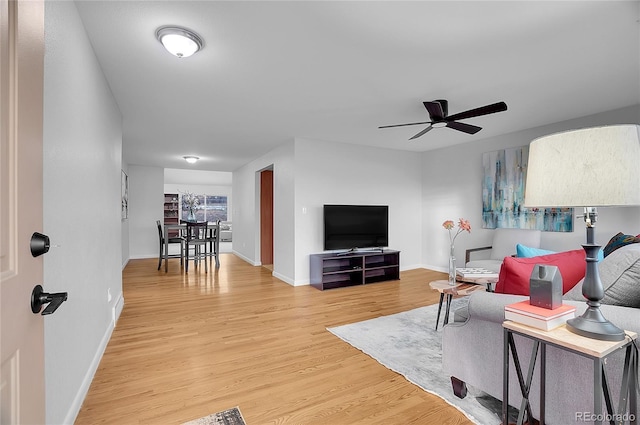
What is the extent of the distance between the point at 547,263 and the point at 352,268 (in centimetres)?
355

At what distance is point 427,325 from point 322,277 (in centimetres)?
194

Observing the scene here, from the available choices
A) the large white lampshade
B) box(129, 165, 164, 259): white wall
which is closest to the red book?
the large white lampshade

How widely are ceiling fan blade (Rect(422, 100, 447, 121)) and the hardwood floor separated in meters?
2.25

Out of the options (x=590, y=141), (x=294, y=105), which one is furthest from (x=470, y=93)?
(x=590, y=141)

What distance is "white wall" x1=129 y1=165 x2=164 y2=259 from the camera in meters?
7.69

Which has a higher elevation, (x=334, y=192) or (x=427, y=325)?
(x=334, y=192)

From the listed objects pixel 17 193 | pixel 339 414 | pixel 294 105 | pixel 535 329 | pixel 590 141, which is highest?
pixel 294 105

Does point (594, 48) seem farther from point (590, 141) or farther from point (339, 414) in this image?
point (339, 414)

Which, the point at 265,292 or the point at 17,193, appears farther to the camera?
the point at 265,292

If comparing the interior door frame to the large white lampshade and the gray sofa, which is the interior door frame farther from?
the large white lampshade

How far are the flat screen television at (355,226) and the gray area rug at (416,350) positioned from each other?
73.4 inches

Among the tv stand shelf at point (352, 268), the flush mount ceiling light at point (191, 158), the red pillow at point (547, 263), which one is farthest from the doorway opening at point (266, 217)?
the red pillow at point (547, 263)

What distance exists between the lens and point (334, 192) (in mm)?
5348

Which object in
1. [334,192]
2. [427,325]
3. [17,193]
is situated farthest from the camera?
[334,192]
